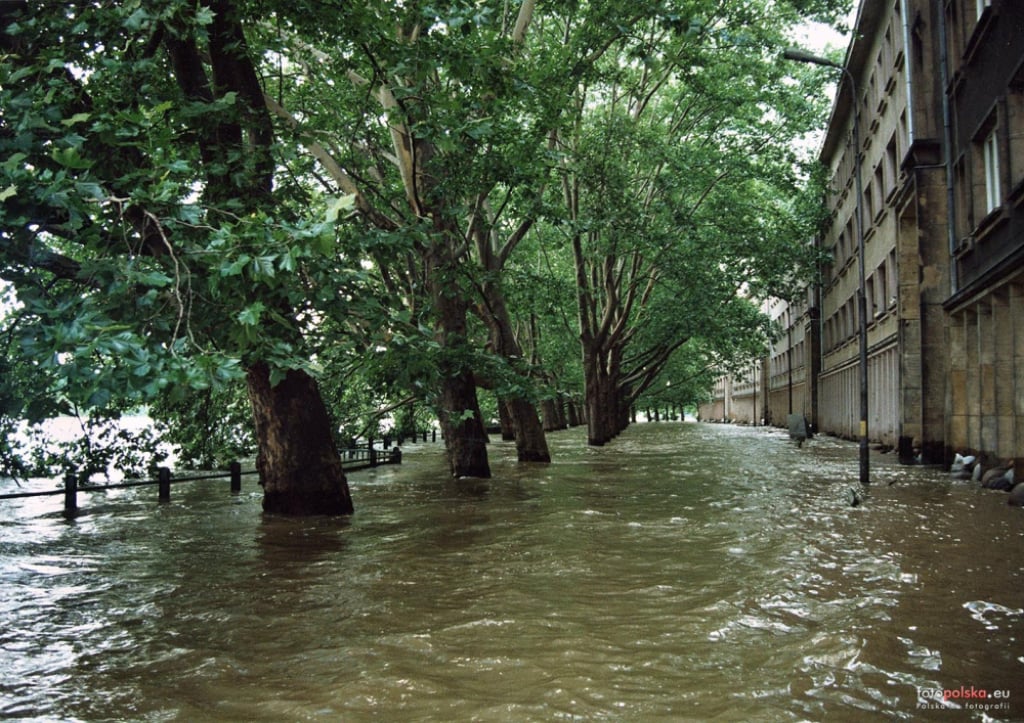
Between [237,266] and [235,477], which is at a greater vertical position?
[237,266]

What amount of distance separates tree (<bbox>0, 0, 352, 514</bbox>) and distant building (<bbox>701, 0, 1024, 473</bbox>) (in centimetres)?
1187

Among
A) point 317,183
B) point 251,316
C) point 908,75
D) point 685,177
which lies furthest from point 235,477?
point 908,75

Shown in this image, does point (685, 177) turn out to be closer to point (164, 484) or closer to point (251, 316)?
point (164, 484)

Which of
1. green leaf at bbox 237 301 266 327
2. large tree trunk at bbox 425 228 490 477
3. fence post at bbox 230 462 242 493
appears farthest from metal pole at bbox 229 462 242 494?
green leaf at bbox 237 301 266 327

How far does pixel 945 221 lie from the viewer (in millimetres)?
20969

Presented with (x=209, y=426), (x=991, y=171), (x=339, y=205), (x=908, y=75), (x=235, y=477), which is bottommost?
(x=235, y=477)

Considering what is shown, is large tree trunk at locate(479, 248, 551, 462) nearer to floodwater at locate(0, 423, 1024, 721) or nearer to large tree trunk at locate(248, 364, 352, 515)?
large tree trunk at locate(248, 364, 352, 515)

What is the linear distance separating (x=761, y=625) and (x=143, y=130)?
214 inches

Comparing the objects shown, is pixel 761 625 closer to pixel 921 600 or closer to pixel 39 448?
pixel 921 600

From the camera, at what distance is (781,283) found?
33.2m

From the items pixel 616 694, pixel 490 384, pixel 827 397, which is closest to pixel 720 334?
pixel 827 397

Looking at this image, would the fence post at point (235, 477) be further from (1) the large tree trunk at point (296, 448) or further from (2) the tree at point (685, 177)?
(2) the tree at point (685, 177)

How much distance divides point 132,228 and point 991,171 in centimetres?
1644

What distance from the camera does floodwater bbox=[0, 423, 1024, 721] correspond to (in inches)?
186
